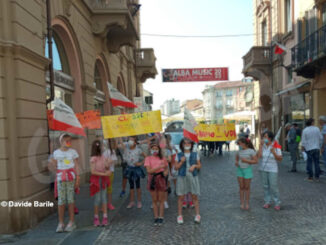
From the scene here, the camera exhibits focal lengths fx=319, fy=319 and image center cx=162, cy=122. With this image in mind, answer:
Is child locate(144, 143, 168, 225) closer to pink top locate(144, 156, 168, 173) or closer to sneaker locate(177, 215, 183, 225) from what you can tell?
pink top locate(144, 156, 168, 173)

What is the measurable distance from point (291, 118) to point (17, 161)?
50.7 ft

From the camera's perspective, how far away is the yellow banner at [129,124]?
639 cm

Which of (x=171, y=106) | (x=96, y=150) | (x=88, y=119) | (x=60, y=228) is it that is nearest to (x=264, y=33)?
(x=88, y=119)

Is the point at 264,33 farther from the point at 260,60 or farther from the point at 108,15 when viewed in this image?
the point at 108,15

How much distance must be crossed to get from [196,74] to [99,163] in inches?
554

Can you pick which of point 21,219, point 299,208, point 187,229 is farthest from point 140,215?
point 299,208

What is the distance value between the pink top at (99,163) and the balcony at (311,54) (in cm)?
999

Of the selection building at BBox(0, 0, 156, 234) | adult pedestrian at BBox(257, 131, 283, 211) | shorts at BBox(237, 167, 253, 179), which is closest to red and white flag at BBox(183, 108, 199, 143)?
shorts at BBox(237, 167, 253, 179)

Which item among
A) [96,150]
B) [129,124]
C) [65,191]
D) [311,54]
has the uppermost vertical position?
[311,54]

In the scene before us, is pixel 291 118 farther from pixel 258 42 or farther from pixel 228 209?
pixel 228 209

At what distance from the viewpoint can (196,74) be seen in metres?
19.1

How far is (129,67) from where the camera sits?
1897 cm

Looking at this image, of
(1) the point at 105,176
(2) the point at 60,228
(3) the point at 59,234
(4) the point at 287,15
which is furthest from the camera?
(4) the point at 287,15

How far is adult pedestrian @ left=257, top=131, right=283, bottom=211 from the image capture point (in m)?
6.48
